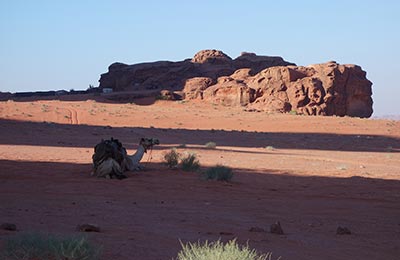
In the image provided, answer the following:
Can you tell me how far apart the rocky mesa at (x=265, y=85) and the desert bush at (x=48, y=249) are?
183ft

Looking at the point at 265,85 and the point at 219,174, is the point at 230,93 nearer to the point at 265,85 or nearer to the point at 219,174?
the point at 265,85

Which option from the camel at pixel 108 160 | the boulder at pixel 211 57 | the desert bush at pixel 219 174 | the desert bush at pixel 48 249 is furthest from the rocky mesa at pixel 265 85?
the desert bush at pixel 48 249

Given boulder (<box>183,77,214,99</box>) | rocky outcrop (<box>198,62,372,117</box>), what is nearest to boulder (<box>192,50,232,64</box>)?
boulder (<box>183,77,214,99</box>)

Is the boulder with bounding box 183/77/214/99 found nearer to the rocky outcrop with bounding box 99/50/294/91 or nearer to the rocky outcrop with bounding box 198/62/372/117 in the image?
the rocky outcrop with bounding box 198/62/372/117

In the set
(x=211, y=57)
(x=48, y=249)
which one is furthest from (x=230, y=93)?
(x=48, y=249)

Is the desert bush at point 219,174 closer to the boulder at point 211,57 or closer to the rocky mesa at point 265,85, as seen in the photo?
the rocky mesa at point 265,85

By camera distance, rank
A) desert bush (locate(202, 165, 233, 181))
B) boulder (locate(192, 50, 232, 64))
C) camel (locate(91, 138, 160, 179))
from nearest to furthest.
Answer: camel (locate(91, 138, 160, 179)), desert bush (locate(202, 165, 233, 181)), boulder (locate(192, 50, 232, 64))

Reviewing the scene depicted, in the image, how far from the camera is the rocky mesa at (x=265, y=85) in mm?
63688

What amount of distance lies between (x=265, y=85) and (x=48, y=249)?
59245 millimetres

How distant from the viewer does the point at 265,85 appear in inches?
2547

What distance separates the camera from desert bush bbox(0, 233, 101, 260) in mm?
6078

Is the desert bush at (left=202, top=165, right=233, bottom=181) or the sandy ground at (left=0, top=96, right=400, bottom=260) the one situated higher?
the desert bush at (left=202, top=165, right=233, bottom=181)

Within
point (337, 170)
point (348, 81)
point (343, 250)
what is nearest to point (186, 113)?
point (348, 81)

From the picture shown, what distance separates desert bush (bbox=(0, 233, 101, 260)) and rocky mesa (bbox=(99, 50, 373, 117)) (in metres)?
55.9
